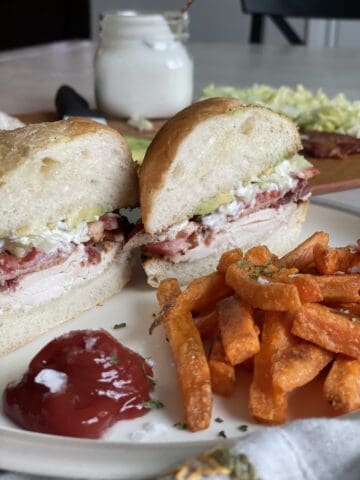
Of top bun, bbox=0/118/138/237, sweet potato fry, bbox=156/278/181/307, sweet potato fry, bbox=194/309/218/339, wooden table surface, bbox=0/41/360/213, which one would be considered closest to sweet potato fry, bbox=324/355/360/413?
sweet potato fry, bbox=194/309/218/339

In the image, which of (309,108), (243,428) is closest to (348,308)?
(243,428)

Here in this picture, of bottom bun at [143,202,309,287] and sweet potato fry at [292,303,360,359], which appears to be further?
bottom bun at [143,202,309,287]

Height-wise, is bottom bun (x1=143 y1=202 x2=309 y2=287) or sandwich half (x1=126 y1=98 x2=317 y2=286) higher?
sandwich half (x1=126 y1=98 x2=317 y2=286)

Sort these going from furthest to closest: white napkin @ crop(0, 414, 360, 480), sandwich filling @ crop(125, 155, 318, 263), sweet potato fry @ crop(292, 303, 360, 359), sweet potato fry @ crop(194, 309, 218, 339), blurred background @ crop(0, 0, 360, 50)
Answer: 1. blurred background @ crop(0, 0, 360, 50)
2. sandwich filling @ crop(125, 155, 318, 263)
3. sweet potato fry @ crop(194, 309, 218, 339)
4. sweet potato fry @ crop(292, 303, 360, 359)
5. white napkin @ crop(0, 414, 360, 480)

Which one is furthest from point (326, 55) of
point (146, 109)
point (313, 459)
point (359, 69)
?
point (313, 459)

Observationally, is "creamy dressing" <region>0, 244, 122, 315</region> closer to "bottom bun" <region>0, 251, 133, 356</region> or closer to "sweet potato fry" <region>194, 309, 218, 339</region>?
"bottom bun" <region>0, 251, 133, 356</region>

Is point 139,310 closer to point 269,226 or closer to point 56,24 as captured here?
point 269,226
